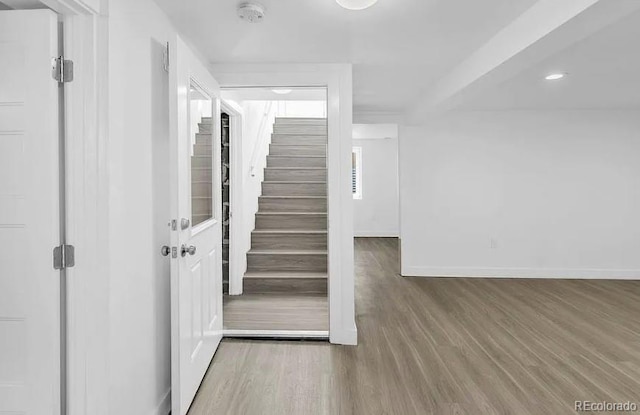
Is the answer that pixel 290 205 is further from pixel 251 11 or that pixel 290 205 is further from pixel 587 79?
pixel 587 79

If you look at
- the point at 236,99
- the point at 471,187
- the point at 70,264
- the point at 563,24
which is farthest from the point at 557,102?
the point at 70,264

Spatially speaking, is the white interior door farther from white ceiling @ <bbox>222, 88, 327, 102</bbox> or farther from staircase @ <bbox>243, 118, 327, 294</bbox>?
staircase @ <bbox>243, 118, 327, 294</bbox>

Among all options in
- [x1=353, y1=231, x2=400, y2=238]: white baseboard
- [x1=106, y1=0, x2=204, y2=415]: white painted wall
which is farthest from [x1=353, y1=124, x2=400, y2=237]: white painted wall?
[x1=106, y1=0, x2=204, y2=415]: white painted wall

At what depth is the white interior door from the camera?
4.70ft

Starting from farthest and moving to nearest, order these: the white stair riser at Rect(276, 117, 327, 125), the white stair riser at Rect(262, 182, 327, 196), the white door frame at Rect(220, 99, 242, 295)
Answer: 1. the white stair riser at Rect(276, 117, 327, 125)
2. the white stair riser at Rect(262, 182, 327, 196)
3. the white door frame at Rect(220, 99, 242, 295)

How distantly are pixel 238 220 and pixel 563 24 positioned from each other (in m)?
3.29

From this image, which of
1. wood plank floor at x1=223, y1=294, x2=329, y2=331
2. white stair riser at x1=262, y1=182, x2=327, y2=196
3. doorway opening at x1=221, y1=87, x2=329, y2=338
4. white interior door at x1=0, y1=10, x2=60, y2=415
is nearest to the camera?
white interior door at x1=0, y1=10, x2=60, y2=415

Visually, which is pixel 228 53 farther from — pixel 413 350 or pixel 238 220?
pixel 413 350

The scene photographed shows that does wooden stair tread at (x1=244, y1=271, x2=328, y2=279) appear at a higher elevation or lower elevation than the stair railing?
lower

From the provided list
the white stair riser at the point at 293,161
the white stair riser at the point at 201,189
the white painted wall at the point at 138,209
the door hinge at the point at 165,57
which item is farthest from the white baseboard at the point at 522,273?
the door hinge at the point at 165,57

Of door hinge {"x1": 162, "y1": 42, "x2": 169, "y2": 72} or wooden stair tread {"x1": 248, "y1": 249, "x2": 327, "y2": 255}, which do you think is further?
wooden stair tread {"x1": 248, "y1": 249, "x2": 327, "y2": 255}

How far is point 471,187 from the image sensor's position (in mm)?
5180

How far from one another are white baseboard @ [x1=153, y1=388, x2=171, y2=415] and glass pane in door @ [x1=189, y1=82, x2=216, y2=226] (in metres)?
0.96

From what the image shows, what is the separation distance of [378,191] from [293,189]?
3776 mm
